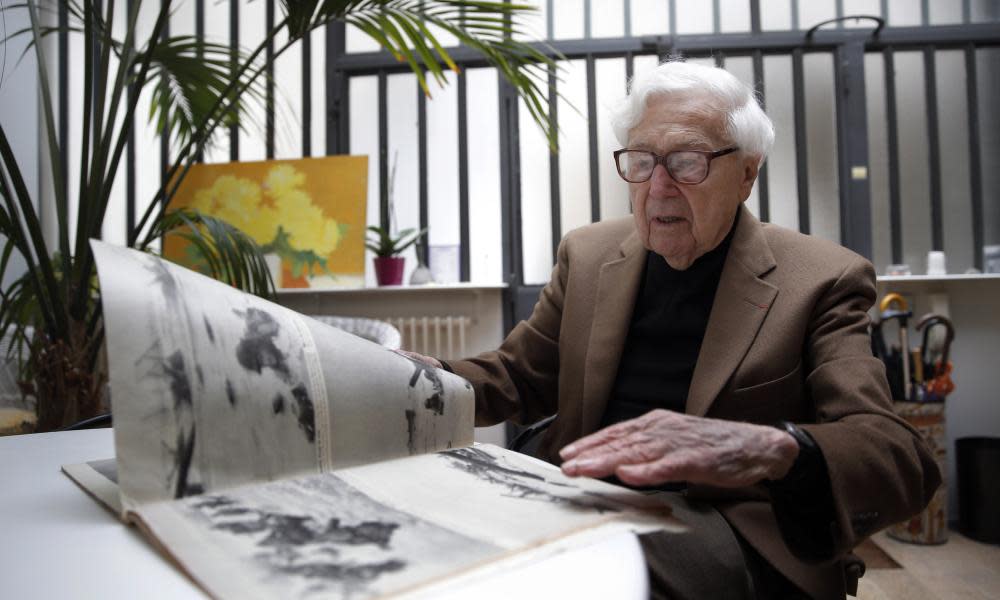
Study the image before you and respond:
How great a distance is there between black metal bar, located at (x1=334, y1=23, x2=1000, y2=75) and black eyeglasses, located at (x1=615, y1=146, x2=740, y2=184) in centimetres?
225

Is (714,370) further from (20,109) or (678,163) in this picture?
(20,109)

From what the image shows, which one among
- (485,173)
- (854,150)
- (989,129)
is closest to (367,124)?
(485,173)

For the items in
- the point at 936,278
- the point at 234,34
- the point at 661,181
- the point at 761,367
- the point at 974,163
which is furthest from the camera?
the point at 234,34

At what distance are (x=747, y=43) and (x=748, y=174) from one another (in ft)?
8.12

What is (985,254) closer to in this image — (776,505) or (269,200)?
(776,505)

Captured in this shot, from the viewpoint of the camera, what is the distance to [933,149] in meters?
3.24

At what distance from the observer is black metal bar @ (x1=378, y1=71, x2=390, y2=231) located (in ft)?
11.5

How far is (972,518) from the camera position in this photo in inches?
113

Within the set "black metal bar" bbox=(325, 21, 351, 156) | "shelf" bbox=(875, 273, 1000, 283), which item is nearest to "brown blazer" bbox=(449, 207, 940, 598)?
"shelf" bbox=(875, 273, 1000, 283)

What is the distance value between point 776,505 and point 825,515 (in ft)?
0.16

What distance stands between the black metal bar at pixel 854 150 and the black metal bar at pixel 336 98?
8.23 ft

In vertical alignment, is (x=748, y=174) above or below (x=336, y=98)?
below

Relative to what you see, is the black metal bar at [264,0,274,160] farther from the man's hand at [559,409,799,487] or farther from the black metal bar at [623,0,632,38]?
the man's hand at [559,409,799,487]

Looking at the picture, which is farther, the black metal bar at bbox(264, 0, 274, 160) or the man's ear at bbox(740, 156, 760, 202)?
the black metal bar at bbox(264, 0, 274, 160)
